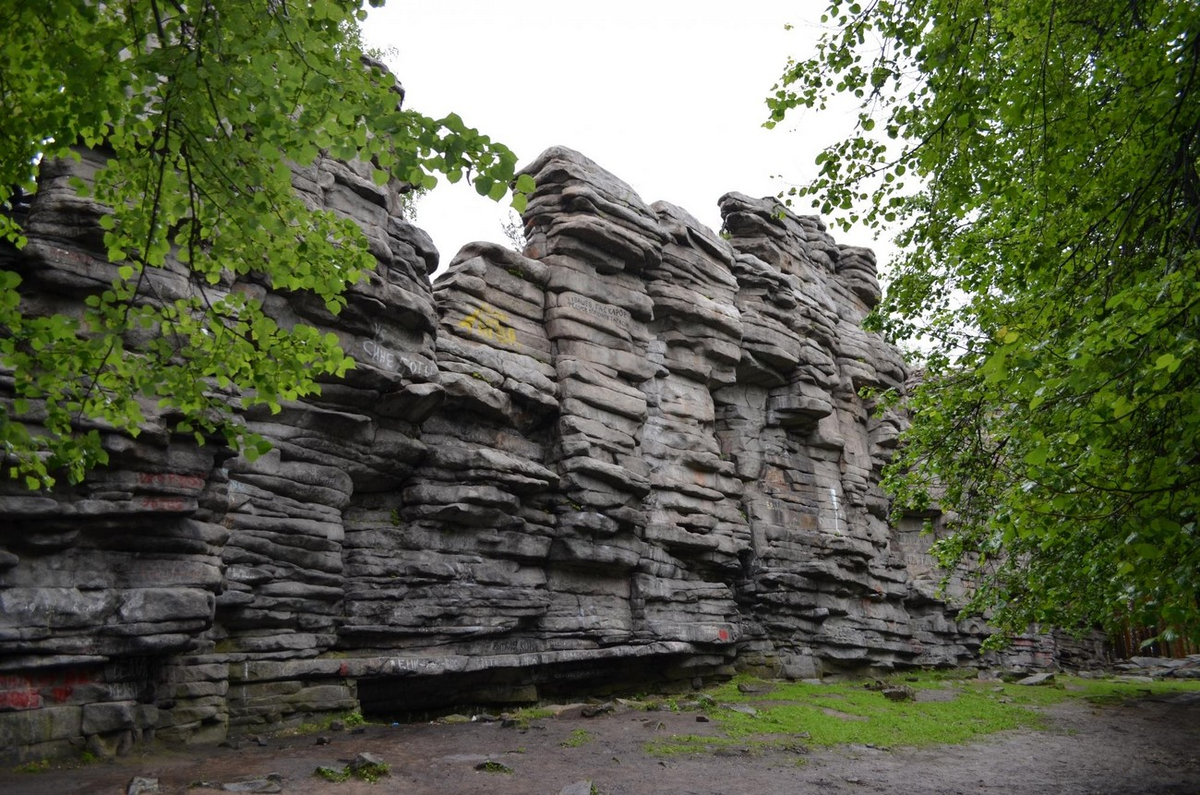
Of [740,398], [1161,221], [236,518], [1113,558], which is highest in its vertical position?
[740,398]

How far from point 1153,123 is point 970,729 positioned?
13.8 m

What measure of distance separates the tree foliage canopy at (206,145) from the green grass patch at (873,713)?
385 inches

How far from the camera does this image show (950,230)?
49.2 ft

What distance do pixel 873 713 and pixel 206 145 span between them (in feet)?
60.0

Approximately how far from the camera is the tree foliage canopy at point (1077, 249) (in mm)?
6809

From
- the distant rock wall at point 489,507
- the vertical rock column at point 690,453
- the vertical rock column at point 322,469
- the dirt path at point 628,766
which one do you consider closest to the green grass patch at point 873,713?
the dirt path at point 628,766

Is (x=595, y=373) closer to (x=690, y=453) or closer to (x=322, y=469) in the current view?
(x=690, y=453)

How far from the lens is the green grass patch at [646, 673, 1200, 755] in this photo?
15.6 metres

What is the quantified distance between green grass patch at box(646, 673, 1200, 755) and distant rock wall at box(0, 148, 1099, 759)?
7.66 ft

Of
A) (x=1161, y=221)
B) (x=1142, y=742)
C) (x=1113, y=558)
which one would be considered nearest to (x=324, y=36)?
(x=1161, y=221)

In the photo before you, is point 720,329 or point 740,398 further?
point 740,398

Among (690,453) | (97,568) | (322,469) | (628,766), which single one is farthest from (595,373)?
(97,568)

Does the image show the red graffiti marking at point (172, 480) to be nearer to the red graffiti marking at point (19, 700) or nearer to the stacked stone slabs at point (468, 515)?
the red graffiti marking at point (19, 700)

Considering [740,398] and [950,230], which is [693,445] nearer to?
[740,398]
